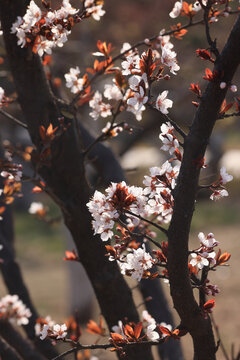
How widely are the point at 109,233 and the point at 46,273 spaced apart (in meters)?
8.69

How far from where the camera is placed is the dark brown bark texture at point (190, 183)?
143cm

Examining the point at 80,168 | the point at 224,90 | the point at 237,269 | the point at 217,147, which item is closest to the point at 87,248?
the point at 80,168

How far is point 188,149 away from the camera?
148 centimetres

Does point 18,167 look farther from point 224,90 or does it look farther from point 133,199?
point 224,90

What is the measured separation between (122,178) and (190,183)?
4.52 feet

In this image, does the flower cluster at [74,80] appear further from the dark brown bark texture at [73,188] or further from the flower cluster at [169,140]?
the flower cluster at [169,140]

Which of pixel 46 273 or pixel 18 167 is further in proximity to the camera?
pixel 46 273

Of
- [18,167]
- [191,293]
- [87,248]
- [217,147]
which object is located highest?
[217,147]

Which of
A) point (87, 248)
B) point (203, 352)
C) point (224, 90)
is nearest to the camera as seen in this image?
Result: point (224, 90)

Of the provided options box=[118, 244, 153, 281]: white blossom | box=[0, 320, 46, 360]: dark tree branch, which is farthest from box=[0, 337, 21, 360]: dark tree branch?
box=[118, 244, 153, 281]: white blossom

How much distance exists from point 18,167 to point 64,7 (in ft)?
2.16

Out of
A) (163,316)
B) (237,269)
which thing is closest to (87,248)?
(163,316)

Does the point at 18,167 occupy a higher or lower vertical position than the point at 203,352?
higher

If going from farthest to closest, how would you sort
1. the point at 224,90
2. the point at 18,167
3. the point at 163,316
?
1. the point at 163,316
2. the point at 18,167
3. the point at 224,90
